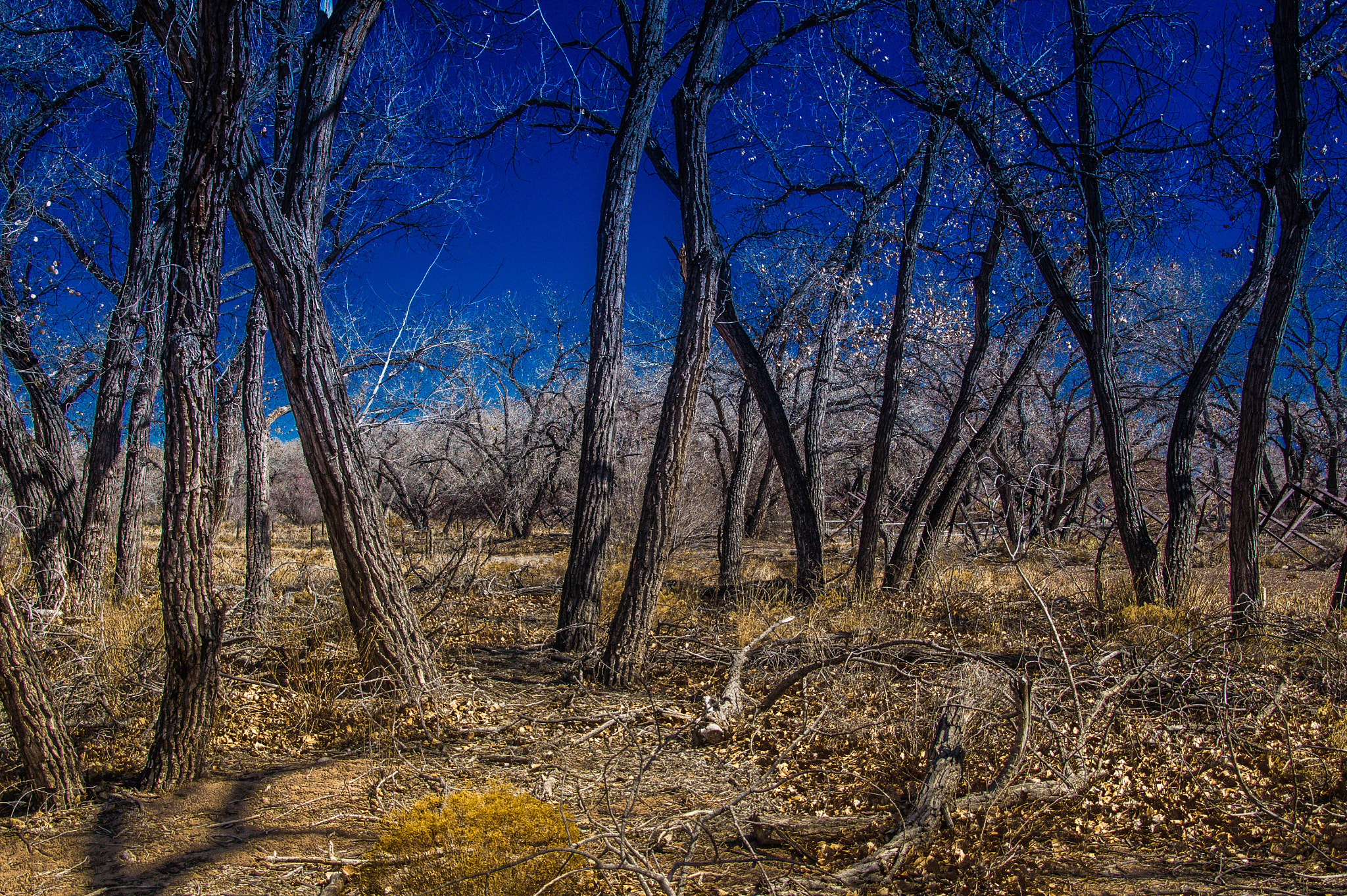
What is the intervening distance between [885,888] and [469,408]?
14874 millimetres

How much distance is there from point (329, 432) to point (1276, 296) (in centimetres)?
648

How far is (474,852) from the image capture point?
2.31 m

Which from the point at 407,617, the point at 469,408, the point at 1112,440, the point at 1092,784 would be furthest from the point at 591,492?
the point at 469,408

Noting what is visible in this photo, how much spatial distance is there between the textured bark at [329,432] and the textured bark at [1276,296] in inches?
221

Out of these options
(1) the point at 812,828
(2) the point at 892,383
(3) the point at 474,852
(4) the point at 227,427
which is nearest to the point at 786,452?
(2) the point at 892,383

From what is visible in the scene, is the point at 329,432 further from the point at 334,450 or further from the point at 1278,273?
the point at 1278,273

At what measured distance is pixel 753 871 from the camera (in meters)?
2.86

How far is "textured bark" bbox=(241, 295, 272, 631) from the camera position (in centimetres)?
686

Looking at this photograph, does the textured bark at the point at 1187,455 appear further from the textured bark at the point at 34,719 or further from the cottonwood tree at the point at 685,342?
the textured bark at the point at 34,719

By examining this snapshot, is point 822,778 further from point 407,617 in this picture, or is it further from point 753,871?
point 407,617

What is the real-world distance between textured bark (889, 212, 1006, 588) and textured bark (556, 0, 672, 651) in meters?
3.52

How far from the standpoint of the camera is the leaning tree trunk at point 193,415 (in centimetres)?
352

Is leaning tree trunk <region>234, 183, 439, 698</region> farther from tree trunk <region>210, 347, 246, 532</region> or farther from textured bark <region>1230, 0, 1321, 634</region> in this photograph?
textured bark <region>1230, 0, 1321, 634</region>

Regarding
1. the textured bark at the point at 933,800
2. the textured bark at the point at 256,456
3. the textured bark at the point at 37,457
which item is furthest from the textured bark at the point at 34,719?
the textured bark at the point at 37,457
